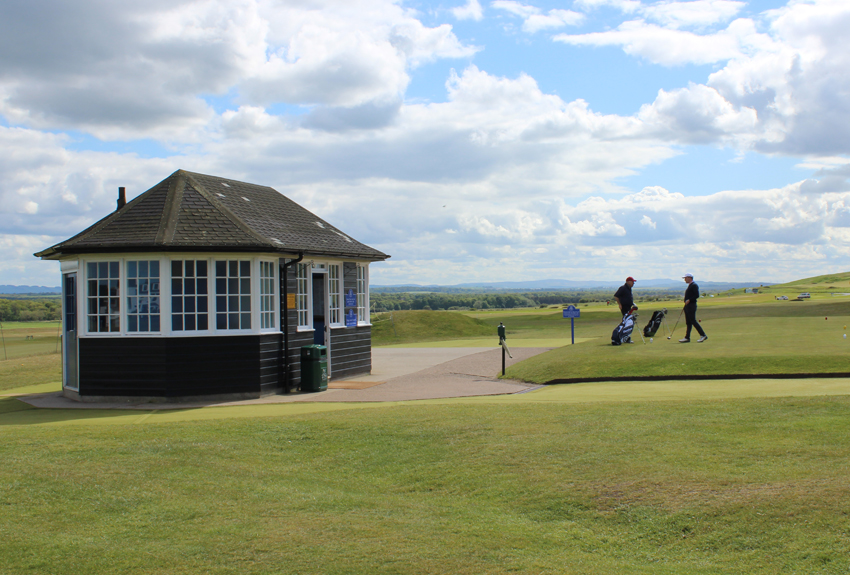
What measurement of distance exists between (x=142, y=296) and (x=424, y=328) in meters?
31.5

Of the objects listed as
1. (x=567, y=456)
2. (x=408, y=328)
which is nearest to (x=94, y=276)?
(x=567, y=456)

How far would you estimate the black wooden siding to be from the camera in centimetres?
1567

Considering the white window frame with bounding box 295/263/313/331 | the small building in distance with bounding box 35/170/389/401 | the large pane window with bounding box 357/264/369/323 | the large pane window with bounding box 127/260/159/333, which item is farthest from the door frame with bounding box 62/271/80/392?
the large pane window with bounding box 357/264/369/323

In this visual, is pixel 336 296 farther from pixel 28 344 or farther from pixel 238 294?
pixel 28 344

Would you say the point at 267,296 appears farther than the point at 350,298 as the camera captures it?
No

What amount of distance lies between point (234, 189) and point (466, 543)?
54.1 ft

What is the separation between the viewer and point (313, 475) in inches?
321

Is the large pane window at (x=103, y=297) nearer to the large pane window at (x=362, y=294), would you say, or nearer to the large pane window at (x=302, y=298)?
the large pane window at (x=302, y=298)

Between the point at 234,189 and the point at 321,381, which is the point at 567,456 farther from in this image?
the point at 234,189

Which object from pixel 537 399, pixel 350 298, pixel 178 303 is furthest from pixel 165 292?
pixel 537 399

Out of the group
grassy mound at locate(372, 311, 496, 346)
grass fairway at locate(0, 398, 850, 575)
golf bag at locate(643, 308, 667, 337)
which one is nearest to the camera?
grass fairway at locate(0, 398, 850, 575)

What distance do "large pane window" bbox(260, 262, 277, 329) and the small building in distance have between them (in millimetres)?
25

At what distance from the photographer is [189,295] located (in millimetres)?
15836

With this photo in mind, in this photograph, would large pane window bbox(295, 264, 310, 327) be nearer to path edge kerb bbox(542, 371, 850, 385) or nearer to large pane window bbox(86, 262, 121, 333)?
large pane window bbox(86, 262, 121, 333)
